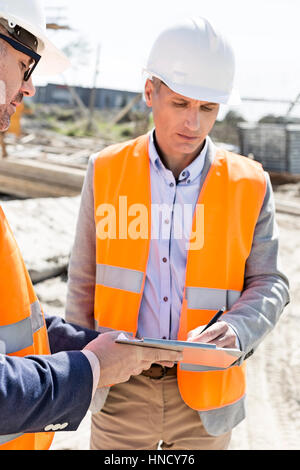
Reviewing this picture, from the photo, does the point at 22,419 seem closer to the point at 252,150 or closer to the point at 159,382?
the point at 159,382

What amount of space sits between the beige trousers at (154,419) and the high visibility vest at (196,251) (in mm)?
113

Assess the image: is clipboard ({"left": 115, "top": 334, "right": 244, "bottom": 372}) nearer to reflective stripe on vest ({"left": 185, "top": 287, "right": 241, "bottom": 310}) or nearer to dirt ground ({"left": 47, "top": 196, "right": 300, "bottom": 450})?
reflective stripe on vest ({"left": 185, "top": 287, "right": 241, "bottom": 310})

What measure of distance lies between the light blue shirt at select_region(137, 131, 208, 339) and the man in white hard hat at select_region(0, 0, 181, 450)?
0.47 metres

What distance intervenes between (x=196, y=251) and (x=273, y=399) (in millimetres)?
2415

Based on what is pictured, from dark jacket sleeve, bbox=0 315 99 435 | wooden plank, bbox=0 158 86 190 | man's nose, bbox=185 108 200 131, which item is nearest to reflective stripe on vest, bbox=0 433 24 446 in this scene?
dark jacket sleeve, bbox=0 315 99 435

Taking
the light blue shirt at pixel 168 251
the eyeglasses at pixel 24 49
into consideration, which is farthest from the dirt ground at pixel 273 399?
the eyeglasses at pixel 24 49

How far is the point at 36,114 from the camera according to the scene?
40281 mm

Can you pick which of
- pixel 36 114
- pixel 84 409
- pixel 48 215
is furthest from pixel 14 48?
pixel 36 114

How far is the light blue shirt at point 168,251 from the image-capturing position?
7.15 ft

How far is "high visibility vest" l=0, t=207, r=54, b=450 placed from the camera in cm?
147

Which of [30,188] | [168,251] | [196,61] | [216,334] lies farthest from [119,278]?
[30,188]

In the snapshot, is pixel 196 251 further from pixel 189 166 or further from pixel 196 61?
pixel 196 61

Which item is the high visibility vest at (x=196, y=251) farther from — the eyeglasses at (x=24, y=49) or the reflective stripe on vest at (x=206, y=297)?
the eyeglasses at (x=24, y=49)

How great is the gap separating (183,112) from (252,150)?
38.4 ft
